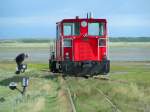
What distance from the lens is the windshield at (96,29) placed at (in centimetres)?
3233

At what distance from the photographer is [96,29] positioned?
32594mm

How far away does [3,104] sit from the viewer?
68.3ft

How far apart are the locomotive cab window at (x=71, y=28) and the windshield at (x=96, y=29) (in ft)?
2.17

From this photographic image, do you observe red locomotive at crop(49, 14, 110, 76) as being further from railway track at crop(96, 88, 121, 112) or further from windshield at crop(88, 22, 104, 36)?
railway track at crop(96, 88, 121, 112)

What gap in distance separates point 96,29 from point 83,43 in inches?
41.2

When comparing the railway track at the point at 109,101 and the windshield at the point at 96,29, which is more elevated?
the windshield at the point at 96,29

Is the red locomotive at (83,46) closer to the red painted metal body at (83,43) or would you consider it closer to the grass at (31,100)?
the red painted metal body at (83,43)

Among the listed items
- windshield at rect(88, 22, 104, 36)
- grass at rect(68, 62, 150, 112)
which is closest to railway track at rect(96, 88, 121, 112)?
grass at rect(68, 62, 150, 112)

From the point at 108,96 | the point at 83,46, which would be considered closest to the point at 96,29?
the point at 83,46

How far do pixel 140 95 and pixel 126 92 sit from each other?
131 centimetres

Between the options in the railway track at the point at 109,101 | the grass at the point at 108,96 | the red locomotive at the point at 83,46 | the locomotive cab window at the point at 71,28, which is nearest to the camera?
the railway track at the point at 109,101

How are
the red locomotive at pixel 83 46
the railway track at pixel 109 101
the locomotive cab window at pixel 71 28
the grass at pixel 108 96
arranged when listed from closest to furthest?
the railway track at pixel 109 101
the grass at pixel 108 96
the red locomotive at pixel 83 46
the locomotive cab window at pixel 71 28

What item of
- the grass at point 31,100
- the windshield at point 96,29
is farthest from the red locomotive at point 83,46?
the grass at point 31,100

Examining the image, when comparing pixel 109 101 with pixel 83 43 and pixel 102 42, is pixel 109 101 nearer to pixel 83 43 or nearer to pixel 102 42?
pixel 102 42
